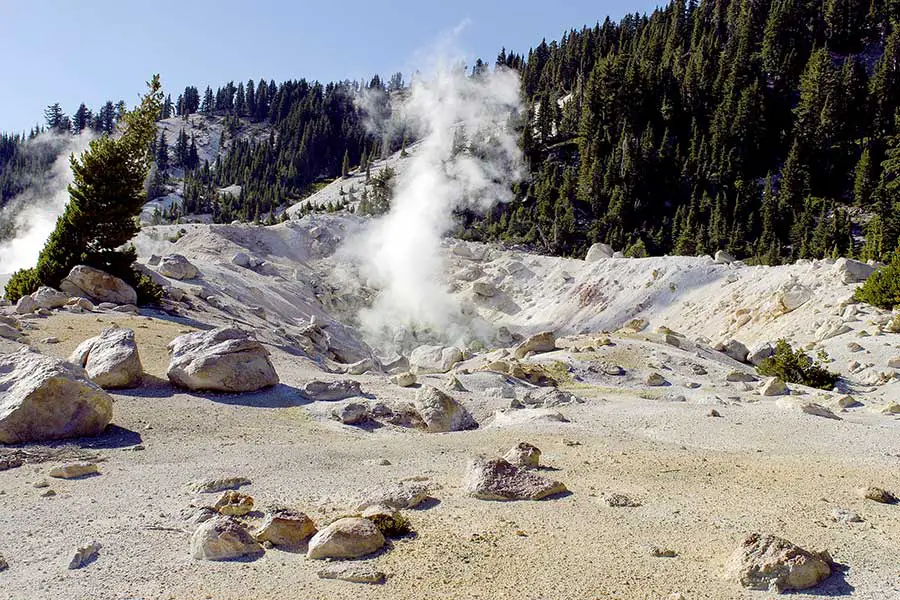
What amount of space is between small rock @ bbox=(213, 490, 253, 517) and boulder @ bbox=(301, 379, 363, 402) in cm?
580

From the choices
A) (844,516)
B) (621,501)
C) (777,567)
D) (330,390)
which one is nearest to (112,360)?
(330,390)

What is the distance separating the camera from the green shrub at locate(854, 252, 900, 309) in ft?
72.2

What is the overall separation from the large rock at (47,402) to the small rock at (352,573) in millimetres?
6029

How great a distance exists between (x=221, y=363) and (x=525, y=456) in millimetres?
6596

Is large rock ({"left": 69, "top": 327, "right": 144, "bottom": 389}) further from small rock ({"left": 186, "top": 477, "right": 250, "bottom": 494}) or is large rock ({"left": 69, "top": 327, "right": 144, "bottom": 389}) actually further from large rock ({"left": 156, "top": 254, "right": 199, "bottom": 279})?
large rock ({"left": 156, "top": 254, "right": 199, "bottom": 279})

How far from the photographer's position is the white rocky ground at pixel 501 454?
5.16 m

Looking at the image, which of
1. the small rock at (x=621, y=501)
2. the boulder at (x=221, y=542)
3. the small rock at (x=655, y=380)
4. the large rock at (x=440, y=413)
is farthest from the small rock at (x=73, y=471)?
the small rock at (x=655, y=380)

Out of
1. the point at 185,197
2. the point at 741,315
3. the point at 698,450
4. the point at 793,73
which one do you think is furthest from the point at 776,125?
the point at 185,197

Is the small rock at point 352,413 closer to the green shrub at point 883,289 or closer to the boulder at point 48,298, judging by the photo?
the boulder at point 48,298

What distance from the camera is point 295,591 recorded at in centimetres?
494

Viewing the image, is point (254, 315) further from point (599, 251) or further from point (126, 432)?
A: point (599, 251)

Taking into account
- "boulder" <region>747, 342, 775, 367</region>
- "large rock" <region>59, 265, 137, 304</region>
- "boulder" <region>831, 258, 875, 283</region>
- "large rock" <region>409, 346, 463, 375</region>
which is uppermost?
"boulder" <region>831, 258, 875, 283</region>

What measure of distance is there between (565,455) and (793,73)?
77597 millimetres

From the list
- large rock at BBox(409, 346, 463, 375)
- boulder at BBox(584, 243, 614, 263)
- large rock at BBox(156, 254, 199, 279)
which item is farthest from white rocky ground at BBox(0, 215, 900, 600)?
boulder at BBox(584, 243, 614, 263)
